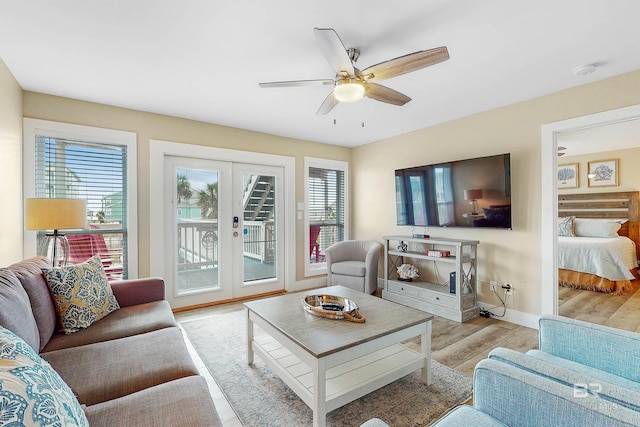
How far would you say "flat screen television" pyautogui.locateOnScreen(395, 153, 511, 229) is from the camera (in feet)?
10.4

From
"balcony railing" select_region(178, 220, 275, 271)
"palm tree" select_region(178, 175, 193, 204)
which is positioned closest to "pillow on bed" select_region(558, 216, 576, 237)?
"balcony railing" select_region(178, 220, 275, 271)

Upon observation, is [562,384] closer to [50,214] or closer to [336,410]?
[336,410]

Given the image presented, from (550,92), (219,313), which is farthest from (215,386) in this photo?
(550,92)

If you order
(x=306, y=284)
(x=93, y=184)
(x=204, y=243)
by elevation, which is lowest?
(x=306, y=284)

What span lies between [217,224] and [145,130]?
4.52 feet

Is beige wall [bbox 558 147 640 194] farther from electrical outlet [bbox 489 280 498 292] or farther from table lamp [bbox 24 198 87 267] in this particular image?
table lamp [bbox 24 198 87 267]

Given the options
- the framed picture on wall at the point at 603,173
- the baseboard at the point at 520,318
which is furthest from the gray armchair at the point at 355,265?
the framed picture on wall at the point at 603,173

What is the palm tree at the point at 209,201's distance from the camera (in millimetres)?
3775

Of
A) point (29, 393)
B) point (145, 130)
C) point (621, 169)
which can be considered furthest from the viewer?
point (621, 169)

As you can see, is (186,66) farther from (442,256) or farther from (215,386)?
(442,256)

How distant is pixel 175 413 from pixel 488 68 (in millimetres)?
3017

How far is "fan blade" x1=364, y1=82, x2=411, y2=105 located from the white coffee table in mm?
1631

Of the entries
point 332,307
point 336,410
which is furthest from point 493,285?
point 336,410

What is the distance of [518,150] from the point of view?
3145 mm
